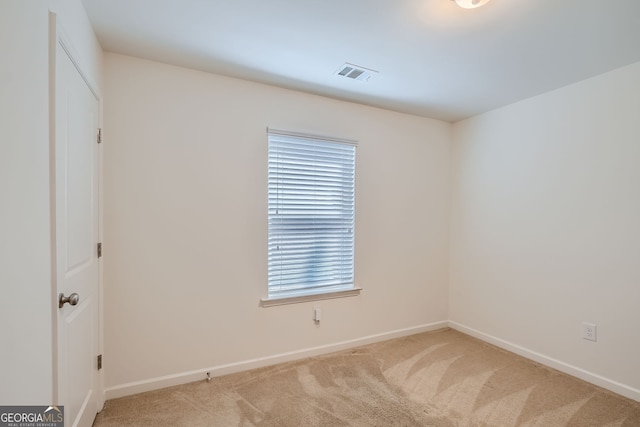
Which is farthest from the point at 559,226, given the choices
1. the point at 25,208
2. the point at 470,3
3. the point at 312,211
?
the point at 25,208

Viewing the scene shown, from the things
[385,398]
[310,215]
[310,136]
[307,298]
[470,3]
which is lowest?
[385,398]

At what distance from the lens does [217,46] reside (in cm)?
204

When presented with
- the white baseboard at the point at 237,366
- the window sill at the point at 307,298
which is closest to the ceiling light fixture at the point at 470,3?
the window sill at the point at 307,298

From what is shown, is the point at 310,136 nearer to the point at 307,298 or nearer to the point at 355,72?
the point at 355,72

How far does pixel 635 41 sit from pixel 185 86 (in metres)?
3.15

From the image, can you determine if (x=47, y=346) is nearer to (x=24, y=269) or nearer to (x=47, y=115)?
(x=24, y=269)

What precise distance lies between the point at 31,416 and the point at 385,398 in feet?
6.54

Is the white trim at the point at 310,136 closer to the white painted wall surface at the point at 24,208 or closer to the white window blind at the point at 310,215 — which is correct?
the white window blind at the point at 310,215

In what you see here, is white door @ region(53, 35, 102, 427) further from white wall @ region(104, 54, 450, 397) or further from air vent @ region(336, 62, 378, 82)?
air vent @ region(336, 62, 378, 82)

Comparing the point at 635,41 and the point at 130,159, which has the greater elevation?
the point at 635,41

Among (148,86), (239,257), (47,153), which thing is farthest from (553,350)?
(148,86)

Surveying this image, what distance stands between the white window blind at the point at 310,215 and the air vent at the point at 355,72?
2.06ft

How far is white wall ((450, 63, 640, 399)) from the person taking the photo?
2.26 m

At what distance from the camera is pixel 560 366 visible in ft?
8.52
